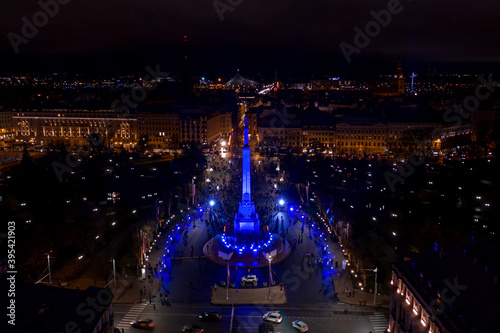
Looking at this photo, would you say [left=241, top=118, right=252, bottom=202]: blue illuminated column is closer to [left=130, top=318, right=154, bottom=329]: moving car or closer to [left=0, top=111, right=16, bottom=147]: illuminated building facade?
[left=130, top=318, right=154, bottom=329]: moving car

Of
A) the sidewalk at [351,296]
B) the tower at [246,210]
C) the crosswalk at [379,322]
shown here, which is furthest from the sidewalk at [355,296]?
the tower at [246,210]

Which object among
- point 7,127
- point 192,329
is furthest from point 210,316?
point 7,127

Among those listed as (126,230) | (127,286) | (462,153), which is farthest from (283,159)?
(127,286)

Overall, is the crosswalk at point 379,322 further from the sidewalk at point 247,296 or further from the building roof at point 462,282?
the sidewalk at point 247,296

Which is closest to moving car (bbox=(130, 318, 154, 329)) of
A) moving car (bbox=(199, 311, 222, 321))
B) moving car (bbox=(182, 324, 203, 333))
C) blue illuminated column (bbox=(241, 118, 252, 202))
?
moving car (bbox=(182, 324, 203, 333))

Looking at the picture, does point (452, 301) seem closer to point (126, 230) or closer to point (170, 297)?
point (170, 297)

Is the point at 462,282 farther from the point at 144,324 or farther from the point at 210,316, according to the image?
the point at 144,324
